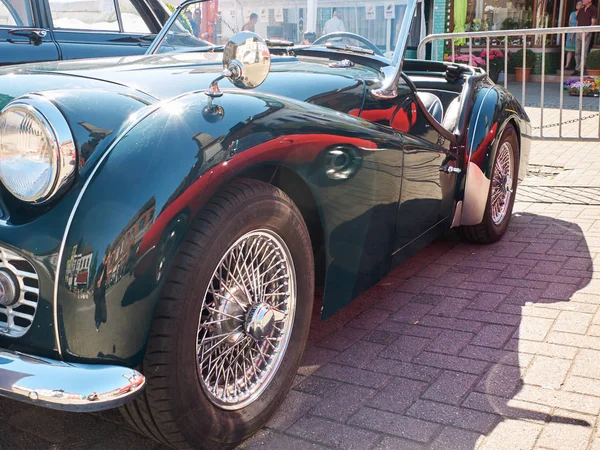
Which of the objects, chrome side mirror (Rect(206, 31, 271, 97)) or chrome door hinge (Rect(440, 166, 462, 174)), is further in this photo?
chrome door hinge (Rect(440, 166, 462, 174))

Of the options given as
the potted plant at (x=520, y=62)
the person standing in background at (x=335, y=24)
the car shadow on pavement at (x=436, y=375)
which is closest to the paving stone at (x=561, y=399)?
the car shadow on pavement at (x=436, y=375)

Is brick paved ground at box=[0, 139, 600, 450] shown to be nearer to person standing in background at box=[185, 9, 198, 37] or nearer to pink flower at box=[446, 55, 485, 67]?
person standing in background at box=[185, 9, 198, 37]

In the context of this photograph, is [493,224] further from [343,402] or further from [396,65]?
[343,402]

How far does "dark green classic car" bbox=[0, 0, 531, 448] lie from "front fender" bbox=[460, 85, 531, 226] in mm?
868

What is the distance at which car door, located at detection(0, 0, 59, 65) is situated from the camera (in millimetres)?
4924

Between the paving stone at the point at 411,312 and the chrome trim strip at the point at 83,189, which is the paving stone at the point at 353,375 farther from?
the chrome trim strip at the point at 83,189

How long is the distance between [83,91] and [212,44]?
1.75 metres

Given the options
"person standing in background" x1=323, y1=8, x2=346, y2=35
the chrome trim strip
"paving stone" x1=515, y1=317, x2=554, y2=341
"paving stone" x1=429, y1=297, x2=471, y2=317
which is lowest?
"paving stone" x1=429, y1=297, x2=471, y2=317

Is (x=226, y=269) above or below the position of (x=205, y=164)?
below

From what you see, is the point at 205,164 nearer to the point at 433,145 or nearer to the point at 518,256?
the point at 433,145

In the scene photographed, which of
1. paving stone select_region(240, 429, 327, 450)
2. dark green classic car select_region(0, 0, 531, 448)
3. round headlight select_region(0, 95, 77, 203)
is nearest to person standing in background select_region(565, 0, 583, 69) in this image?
dark green classic car select_region(0, 0, 531, 448)

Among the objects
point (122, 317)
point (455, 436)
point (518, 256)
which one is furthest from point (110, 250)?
point (518, 256)

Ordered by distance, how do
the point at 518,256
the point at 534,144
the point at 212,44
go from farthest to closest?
the point at 534,144
the point at 518,256
the point at 212,44

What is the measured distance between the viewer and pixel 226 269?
2.11m
